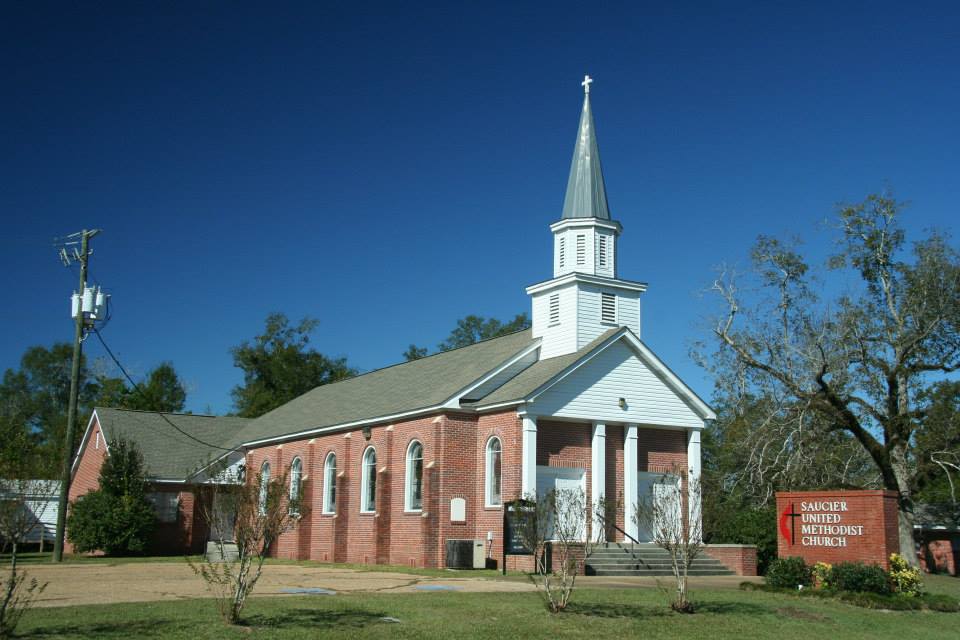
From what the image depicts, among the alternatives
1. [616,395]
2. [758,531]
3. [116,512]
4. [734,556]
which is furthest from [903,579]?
[116,512]

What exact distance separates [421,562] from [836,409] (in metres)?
15.5

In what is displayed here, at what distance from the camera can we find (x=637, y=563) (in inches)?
1118

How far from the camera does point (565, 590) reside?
57.1 ft

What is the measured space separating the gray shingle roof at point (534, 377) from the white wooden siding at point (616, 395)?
409mm

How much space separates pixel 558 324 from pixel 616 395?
3654 mm

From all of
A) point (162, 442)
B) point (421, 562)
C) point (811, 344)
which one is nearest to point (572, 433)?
point (421, 562)

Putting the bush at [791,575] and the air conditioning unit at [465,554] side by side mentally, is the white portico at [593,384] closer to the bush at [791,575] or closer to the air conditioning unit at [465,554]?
the air conditioning unit at [465,554]

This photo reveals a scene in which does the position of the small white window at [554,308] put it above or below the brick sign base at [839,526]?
above

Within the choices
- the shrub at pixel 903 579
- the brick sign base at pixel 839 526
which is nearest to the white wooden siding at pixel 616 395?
the brick sign base at pixel 839 526

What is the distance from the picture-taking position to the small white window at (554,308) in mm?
34281

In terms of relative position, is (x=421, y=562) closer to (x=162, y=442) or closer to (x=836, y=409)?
(x=836, y=409)

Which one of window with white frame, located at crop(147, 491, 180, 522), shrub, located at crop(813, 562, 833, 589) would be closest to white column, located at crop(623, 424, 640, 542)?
shrub, located at crop(813, 562, 833, 589)

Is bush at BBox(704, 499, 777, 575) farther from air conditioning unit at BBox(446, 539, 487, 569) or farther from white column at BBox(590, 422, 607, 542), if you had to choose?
air conditioning unit at BBox(446, 539, 487, 569)

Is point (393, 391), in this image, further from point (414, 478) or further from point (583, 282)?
point (583, 282)
